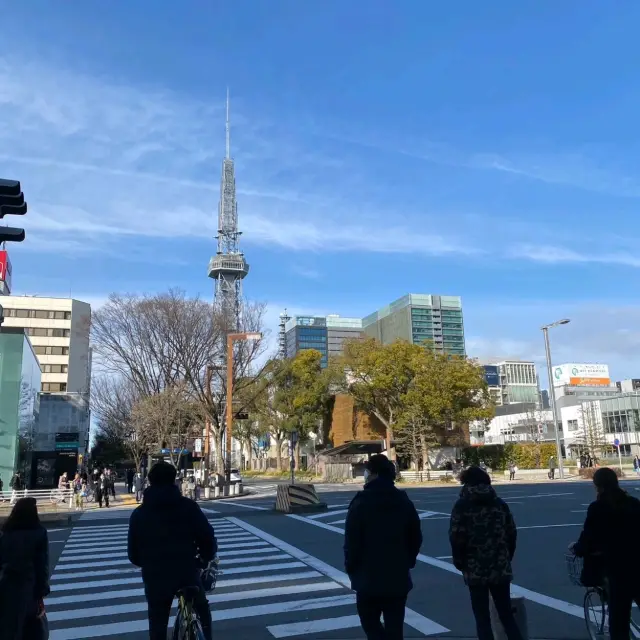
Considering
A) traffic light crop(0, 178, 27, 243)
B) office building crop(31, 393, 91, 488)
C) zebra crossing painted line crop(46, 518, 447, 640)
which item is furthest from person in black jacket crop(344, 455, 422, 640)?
office building crop(31, 393, 91, 488)

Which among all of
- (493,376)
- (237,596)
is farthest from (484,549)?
(493,376)

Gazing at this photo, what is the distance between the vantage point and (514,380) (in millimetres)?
179750

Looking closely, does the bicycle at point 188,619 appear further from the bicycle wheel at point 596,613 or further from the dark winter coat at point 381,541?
the bicycle wheel at point 596,613

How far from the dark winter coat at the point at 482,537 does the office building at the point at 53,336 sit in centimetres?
7769

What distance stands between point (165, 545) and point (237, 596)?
15.5 ft

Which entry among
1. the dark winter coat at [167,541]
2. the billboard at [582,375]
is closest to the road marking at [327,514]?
the dark winter coat at [167,541]

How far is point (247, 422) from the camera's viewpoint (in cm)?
7206

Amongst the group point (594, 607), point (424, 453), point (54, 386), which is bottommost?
point (594, 607)

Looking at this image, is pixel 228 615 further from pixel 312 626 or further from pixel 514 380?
pixel 514 380

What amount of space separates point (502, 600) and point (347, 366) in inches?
1978

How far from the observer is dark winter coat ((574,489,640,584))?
4992mm

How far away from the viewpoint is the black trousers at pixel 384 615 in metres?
4.66

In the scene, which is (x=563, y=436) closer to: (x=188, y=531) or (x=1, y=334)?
(x=1, y=334)

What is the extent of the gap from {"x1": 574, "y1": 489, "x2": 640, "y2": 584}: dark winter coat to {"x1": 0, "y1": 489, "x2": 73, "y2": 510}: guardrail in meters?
26.0
